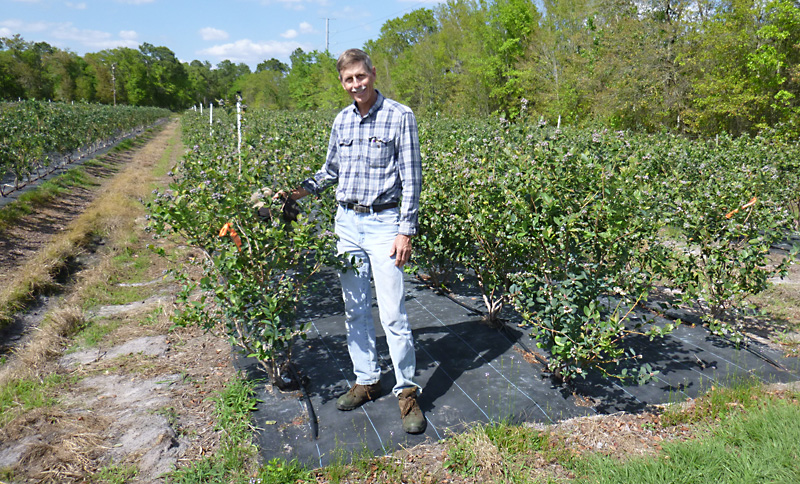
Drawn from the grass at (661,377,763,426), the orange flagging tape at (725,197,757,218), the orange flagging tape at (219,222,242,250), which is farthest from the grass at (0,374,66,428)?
the orange flagging tape at (725,197,757,218)

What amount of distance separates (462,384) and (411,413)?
55 cm

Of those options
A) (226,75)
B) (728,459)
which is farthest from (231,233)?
(226,75)

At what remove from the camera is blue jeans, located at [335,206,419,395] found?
2693 millimetres

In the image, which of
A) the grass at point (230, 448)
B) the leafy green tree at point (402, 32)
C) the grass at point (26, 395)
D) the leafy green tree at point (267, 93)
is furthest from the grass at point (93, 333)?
the leafy green tree at point (267, 93)

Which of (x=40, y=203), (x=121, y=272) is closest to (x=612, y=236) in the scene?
(x=121, y=272)

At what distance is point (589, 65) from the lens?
25344mm

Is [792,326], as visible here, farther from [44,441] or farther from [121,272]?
[121,272]

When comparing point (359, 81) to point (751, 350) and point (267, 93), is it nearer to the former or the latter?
point (751, 350)

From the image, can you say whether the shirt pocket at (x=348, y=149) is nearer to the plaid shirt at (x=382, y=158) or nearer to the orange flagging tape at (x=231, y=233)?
the plaid shirt at (x=382, y=158)

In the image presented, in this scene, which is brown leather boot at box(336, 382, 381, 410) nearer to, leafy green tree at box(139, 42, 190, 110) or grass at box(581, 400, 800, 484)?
grass at box(581, 400, 800, 484)

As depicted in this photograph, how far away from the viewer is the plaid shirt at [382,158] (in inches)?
103

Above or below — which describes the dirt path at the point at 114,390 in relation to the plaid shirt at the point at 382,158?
below

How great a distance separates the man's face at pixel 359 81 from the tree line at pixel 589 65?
157cm

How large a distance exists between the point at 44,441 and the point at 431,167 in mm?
3596
